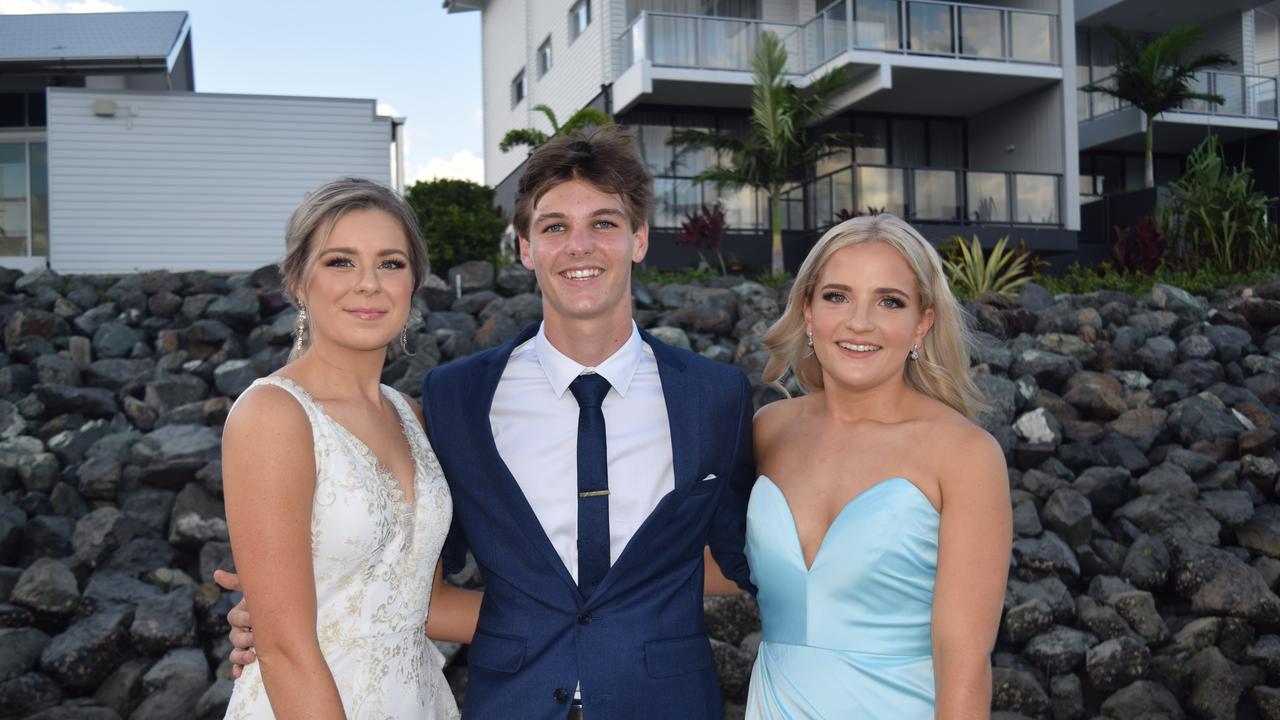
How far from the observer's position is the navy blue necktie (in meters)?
2.98

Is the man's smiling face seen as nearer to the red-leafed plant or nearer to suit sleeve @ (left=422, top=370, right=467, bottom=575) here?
suit sleeve @ (left=422, top=370, right=467, bottom=575)

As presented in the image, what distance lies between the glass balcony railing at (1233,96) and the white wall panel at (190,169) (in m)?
17.2

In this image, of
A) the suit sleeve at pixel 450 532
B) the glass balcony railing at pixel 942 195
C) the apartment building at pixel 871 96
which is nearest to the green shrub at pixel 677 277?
the apartment building at pixel 871 96

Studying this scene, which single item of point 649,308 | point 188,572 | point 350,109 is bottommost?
point 188,572

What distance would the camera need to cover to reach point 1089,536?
7781mm

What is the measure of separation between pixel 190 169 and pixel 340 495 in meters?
16.2

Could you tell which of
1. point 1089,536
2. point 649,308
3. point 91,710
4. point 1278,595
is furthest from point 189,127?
point 1278,595

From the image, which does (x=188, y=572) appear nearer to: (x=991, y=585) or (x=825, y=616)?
(x=825, y=616)

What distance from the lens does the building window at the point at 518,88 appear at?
85.4 feet

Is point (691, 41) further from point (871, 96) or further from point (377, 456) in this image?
point (377, 456)

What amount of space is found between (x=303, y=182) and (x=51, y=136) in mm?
3981

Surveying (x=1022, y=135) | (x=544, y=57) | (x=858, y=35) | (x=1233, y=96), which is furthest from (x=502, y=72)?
(x=1233, y=96)

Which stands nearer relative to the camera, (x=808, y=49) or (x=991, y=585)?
(x=991, y=585)

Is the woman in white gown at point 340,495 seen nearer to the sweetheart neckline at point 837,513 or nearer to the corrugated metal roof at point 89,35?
the sweetheart neckline at point 837,513
